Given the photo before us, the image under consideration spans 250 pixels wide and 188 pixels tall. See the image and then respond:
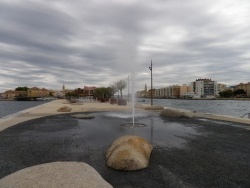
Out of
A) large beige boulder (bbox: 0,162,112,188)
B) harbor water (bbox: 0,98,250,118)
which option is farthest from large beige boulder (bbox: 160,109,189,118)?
harbor water (bbox: 0,98,250,118)

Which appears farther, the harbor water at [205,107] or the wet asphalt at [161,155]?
the harbor water at [205,107]

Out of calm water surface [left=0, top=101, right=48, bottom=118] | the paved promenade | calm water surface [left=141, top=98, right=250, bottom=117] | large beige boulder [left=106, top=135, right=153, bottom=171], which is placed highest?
large beige boulder [left=106, top=135, right=153, bottom=171]

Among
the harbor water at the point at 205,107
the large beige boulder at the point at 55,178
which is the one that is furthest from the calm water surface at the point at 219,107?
the large beige boulder at the point at 55,178

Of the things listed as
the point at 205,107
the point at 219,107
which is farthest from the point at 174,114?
the point at 219,107

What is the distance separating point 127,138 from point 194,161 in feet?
7.17

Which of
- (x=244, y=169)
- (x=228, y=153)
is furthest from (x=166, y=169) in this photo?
(x=228, y=153)

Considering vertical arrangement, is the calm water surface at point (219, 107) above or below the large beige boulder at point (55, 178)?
below

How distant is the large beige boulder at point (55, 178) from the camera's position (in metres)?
4.47

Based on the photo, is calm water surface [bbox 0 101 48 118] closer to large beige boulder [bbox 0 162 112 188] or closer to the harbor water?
the harbor water

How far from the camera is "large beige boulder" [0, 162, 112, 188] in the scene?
4469mm

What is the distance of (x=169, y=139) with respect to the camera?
442 inches

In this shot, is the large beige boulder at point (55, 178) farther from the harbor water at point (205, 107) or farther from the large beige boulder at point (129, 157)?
the harbor water at point (205, 107)

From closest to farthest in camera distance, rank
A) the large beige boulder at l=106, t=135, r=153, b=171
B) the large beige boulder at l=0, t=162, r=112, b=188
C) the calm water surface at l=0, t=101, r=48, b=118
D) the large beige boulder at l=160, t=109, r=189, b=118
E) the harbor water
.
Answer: the large beige boulder at l=0, t=162, r=112, b=188 < the large beige boulder at l=106, t=135, r=153, b=171 < the large beige boulder at l=160, t=109, r=189, b=118 < the calm water surface at l=0, t=101, r=48, b=118 < the harbor water

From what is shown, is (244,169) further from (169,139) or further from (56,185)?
(56,185)
